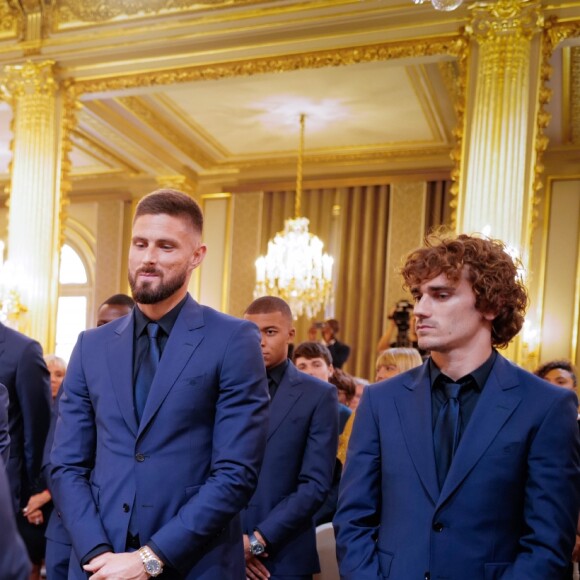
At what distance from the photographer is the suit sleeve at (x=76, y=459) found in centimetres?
197

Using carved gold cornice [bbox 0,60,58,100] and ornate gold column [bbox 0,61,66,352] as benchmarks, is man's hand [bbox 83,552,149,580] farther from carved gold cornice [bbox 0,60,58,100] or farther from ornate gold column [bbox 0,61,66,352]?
carved gold cornice [bbox 0,60,58,100]

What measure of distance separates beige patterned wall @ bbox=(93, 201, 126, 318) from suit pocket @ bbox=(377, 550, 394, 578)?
11795mm

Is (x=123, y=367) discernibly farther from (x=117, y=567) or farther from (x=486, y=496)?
(x=486, y=496)

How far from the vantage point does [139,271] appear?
81.5 inches

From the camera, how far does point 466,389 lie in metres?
2.02

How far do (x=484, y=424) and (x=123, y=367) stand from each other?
3.41 feet

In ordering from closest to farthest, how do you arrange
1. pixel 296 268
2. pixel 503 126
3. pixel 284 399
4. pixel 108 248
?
1. pixel 284 399
2. pixel 503 126
3. pixel 296 268
4. pixel 108 248

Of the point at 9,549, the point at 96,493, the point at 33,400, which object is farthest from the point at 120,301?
the point at 9,549

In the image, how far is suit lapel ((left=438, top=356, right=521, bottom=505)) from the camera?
1.87 meters

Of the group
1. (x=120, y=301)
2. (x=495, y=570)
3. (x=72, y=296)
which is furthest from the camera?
(x=72, y=296)

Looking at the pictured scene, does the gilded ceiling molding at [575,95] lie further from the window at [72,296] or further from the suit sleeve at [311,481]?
the window at [72,296]

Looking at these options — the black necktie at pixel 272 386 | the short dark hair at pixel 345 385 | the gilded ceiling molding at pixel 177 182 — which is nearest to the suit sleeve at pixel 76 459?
the black necktie at pixel 272 386

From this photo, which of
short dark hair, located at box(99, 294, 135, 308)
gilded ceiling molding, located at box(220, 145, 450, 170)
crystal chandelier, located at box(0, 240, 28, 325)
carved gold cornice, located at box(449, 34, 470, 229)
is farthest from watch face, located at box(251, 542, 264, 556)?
gilded ceiling molding, located at box(220, 145, 450, 170)

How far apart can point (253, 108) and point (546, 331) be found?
5.37 metres
